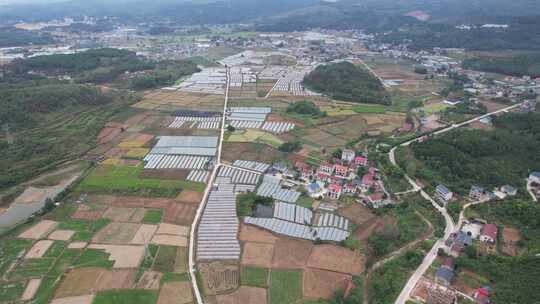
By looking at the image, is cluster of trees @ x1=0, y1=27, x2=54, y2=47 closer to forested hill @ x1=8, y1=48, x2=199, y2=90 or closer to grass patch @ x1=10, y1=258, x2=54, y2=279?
forested hill @ x1=8, y1=48, x2=199, y2=90

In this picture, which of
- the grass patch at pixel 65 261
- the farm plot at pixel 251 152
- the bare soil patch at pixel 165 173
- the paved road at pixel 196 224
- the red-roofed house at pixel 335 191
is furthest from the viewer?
the farm plot at pixel 251 152

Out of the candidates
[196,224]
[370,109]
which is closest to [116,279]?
[196,224]

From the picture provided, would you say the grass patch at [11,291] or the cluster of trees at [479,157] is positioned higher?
the cluster of trees at [479,157]

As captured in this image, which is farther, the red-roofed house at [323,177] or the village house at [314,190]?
the red-roofed house at [323,177]

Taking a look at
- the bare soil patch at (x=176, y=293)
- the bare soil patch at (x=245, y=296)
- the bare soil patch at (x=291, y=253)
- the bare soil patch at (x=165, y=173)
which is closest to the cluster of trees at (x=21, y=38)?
the bare soil patch at (x=165, y=173)

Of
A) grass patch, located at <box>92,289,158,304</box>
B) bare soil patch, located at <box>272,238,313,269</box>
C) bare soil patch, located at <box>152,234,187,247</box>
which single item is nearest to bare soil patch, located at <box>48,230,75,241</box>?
bare soil patch, located at <box>152,234,187,247</box>

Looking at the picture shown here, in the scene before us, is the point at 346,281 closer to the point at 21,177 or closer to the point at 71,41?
the point at 21,177

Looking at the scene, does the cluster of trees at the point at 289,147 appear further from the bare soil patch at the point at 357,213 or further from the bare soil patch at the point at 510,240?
the bare soil patch at the point at 510,240
